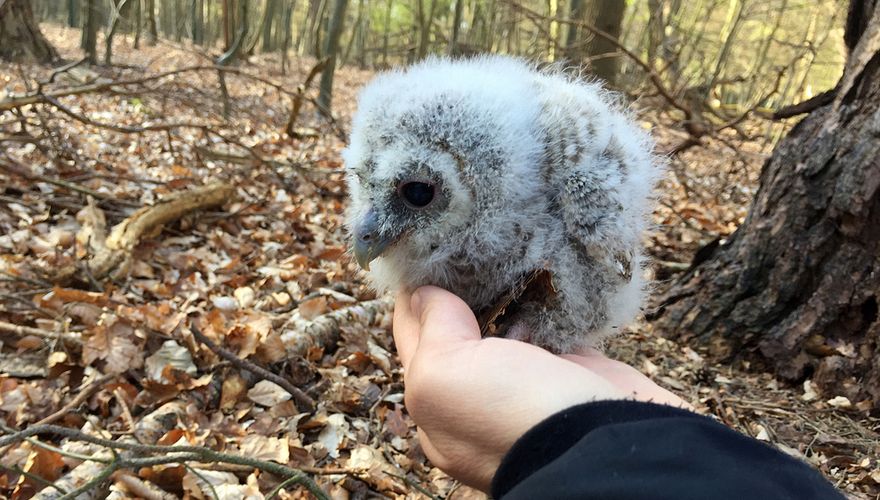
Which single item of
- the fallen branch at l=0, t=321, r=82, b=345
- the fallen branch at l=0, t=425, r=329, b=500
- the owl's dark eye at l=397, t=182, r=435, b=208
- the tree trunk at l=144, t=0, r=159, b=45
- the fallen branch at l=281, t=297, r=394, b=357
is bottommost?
the fallen branch at l=281, t=297, r=394, b=357

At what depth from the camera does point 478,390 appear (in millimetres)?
1379

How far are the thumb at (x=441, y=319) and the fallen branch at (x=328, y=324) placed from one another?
5.47ft

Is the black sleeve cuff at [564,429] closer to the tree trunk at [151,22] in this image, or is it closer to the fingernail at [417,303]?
the fingernail at [417,303]

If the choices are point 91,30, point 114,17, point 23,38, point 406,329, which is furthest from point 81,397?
point 91,30

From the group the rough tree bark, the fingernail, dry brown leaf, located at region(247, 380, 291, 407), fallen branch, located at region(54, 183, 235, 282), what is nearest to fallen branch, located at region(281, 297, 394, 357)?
dry brown leaf, located at region(247, 380, 291, 407)

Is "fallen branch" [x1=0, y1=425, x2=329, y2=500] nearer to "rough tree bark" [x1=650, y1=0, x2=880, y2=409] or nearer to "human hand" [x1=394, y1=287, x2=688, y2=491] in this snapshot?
"human hand" [x1=394, y1=287, x2=688, y2=491]

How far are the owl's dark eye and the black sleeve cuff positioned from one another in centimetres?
79

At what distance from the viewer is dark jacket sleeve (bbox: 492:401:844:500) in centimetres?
104

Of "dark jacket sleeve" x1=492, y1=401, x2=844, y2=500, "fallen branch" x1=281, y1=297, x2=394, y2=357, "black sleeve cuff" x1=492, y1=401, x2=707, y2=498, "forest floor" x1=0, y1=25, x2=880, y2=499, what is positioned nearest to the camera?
"dark jacket sleeve" x1=492, y1=401, x2=844, y2=500

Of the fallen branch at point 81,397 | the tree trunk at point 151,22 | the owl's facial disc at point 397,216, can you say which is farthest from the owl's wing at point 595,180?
the tree trunk at point 151,22

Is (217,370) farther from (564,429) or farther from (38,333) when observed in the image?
(564,429)

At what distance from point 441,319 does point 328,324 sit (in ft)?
6.67

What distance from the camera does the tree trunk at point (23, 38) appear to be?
40.4 ft

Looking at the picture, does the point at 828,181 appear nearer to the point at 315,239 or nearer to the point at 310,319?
the point at 310,319
